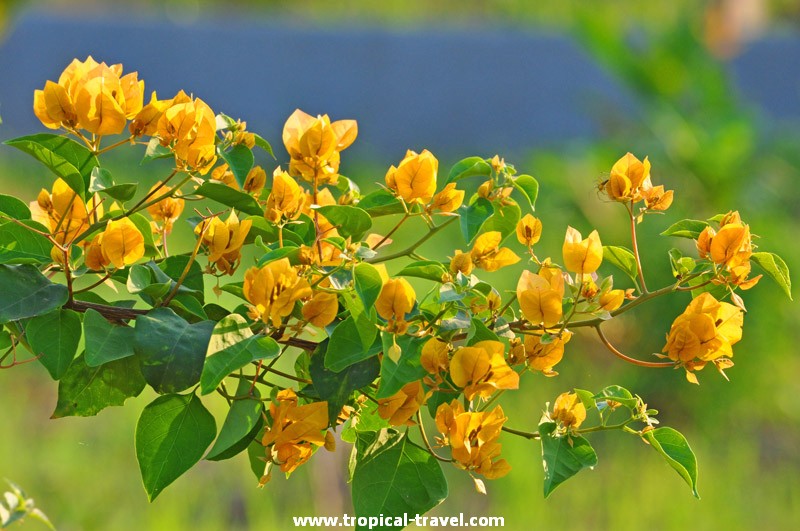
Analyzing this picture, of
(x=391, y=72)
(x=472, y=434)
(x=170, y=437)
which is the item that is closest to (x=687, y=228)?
(x=472, y=434)

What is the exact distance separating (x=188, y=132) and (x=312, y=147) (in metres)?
0.06

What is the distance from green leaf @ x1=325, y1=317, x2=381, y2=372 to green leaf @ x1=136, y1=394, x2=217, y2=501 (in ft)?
0.20

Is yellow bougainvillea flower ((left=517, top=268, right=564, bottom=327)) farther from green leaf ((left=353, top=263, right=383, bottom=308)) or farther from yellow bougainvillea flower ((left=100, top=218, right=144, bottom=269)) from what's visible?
yellow bougainvillea flower ((left=100, top=218, right=144, bottom=269))

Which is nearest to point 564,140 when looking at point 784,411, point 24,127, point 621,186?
point 24,127

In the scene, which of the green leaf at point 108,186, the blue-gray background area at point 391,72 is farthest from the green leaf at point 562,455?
the blue-gray background area at point 391,72

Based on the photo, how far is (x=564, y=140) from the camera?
14.8 feet

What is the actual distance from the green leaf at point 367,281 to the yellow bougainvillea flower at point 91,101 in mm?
120

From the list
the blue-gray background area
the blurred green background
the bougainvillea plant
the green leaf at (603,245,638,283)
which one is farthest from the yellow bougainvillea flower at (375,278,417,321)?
the blue-gray background area

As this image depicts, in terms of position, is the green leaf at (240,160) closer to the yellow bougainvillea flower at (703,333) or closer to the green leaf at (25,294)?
the green leaf at (25,294)

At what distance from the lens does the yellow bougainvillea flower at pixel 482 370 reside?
1.36 feet

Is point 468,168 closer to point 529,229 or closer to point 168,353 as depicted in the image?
point 529,229

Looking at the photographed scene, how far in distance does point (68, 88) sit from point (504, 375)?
0.22 metres

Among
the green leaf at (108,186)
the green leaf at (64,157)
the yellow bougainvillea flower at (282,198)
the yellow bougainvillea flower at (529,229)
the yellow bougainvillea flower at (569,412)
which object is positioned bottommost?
the yellow bougainvillea flower at (569,412)

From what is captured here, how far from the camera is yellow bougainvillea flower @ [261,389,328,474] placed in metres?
0.44
